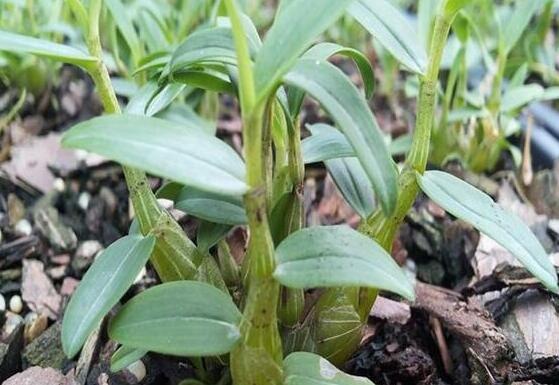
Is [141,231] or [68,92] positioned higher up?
[141,231]

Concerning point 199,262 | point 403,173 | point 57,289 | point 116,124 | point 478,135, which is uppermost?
point 116,124

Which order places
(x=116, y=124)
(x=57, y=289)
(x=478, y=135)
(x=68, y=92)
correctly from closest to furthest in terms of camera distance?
(x=116, y=124)
(x=57, y=289)
(x=478, y=135)
(x=68, y=92)

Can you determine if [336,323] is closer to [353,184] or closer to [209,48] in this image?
[353,184]

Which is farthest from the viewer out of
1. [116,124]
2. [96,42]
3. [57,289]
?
[57,289]

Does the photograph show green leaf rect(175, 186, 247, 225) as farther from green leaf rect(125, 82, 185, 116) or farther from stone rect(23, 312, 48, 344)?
stone rect(23, 312, 48, 344)

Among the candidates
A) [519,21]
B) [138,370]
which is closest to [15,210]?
[138,370]

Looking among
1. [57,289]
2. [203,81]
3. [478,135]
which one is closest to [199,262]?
[203,81]

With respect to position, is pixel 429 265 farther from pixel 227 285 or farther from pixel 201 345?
pixel 201 345

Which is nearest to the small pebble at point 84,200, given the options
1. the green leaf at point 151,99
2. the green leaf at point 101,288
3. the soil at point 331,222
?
the soil at point 331,222
